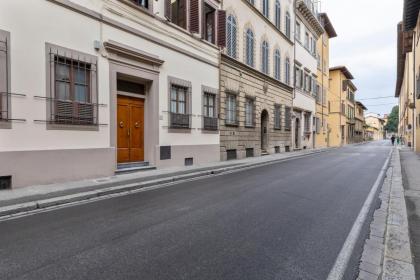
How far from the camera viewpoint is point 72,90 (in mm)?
8789

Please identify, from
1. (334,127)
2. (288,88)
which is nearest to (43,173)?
(288,88)

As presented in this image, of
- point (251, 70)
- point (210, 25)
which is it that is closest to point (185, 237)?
point (210, 25)

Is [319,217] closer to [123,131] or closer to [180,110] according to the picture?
[123,131]

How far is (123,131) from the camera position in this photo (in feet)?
35.8

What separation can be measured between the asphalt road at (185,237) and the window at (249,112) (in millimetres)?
11367

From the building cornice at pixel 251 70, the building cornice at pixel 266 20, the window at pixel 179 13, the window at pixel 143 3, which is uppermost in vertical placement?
the building cornice at pixel 266 20

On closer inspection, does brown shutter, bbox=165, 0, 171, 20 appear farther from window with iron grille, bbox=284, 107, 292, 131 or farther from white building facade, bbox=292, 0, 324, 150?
white building facade, bbox=292, 0, 324, 150

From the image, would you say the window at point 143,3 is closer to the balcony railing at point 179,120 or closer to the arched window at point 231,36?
the balcony railing at point 179,120

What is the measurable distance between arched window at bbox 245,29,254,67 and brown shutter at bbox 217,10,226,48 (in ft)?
10.4

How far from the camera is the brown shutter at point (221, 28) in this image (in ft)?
51.0

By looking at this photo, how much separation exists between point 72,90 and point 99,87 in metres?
0.89

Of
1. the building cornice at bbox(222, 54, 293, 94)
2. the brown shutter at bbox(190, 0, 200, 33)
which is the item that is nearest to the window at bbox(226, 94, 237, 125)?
the building cornice at bbox(222, 54, 293, 94)

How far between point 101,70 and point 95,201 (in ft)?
14.9

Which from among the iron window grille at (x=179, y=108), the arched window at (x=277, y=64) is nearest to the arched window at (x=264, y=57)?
the arched window at (x=277, y=64)
